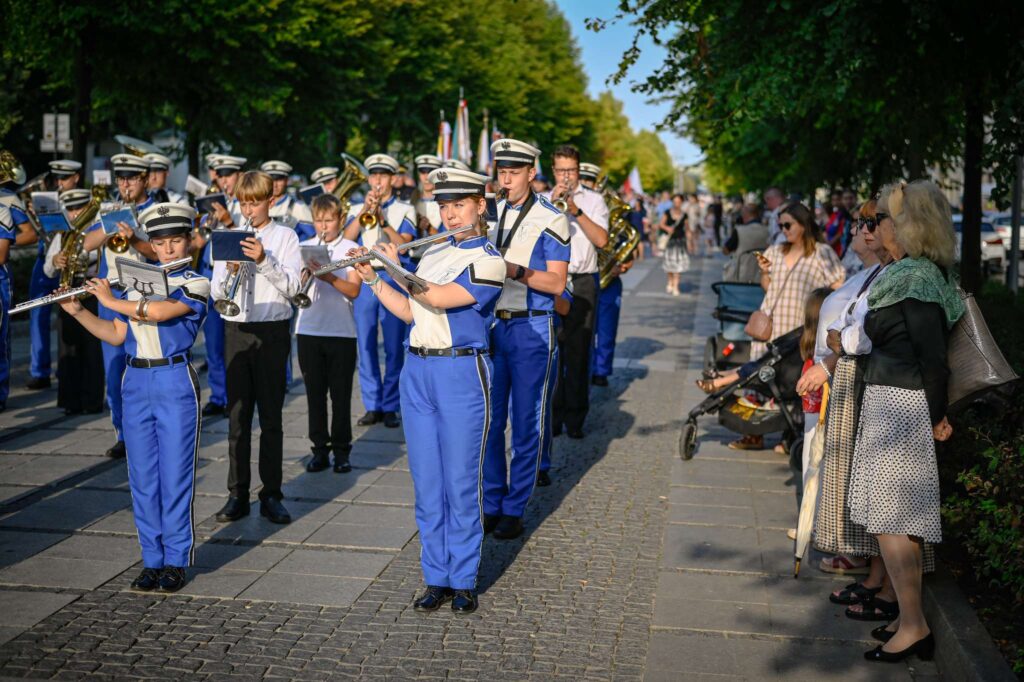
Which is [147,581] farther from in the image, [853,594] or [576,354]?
[576,354]

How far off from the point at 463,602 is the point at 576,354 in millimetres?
4186

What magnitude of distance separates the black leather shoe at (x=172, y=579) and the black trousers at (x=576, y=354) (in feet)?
14.0

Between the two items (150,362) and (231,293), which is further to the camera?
(231,293)

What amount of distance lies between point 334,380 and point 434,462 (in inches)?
120

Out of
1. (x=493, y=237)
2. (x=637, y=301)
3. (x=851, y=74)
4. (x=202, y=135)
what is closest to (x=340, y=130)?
(x=202, y=135)

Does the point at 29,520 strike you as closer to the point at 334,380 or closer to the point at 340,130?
the point at 334,380

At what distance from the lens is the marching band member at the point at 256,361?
711cm

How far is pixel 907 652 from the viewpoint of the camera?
16.9 feet

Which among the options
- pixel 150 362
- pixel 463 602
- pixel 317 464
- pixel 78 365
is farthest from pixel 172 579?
pixel 78 365

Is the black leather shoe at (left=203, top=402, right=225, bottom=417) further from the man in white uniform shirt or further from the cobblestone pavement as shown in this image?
the man in white uniform shirt

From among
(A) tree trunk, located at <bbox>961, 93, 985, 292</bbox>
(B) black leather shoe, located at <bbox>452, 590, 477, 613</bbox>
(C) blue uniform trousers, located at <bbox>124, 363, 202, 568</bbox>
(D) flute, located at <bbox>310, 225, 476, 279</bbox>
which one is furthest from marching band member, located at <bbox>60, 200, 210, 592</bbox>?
(A) tree trunk, located at <bbox>961, 93, 985, 292</bbox>

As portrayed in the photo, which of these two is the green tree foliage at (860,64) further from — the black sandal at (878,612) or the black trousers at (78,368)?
the black trousers at (78,368)

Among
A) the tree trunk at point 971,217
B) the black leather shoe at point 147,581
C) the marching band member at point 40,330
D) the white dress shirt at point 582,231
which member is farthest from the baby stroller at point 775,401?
the marching band member at point 40,330

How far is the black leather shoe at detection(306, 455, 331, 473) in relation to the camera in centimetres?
855
